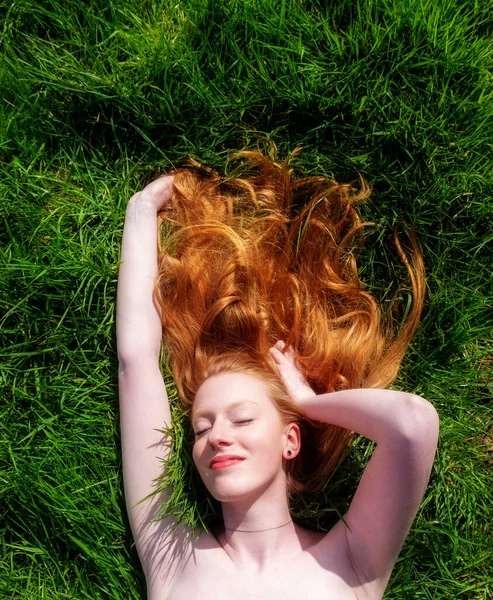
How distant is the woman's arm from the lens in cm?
211

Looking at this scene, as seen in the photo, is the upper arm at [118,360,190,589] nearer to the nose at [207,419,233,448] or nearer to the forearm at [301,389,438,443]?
the nose at [207,419,233,448]

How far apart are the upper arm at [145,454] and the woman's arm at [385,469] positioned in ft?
2.23

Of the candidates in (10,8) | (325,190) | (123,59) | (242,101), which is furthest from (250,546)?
(10,8)

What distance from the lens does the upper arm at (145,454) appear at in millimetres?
2506

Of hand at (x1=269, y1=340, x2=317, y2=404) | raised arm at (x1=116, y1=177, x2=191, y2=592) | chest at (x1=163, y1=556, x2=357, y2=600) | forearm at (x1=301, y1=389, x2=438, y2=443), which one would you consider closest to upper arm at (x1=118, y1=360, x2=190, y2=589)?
raised arm at (x1=116, y1=177, x2=191, y2=592)

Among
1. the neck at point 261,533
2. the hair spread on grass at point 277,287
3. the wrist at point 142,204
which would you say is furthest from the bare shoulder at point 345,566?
the wrist at point 142,204

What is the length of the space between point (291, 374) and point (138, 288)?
75 centimetres

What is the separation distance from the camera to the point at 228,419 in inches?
90.4

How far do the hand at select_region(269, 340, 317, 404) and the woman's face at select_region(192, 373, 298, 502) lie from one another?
167mm

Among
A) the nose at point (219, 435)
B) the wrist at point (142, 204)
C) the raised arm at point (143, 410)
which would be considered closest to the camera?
the nose at point (219, 435)

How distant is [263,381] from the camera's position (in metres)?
2.49

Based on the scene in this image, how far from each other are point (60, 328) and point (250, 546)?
4.12 feet

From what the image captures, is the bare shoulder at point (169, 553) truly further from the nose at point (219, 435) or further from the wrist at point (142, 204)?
the wrist at point (142, 204)

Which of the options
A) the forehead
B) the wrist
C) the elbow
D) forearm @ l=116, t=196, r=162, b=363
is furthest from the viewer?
the wrist
